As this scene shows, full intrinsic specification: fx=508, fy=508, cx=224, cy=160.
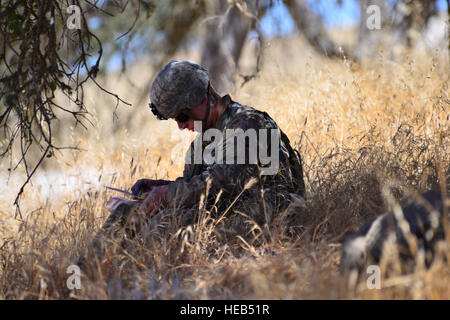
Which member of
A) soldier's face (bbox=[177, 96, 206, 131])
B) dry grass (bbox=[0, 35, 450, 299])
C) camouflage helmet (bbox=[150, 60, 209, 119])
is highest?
camouflage helmet (bbox=[150, 60, 209, 119])

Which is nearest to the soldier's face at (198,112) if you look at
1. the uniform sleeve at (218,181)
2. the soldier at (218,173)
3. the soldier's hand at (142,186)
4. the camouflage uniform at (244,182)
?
the soldier at (218,173)

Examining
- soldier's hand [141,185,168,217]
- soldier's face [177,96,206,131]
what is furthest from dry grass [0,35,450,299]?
soldier's face [177,96,206,131]

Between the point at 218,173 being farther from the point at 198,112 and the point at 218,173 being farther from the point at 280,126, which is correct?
the point at 280,126

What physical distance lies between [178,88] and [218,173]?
0.65 metres

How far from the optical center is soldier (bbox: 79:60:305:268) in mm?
3119

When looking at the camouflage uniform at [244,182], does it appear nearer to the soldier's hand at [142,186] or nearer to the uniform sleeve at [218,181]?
the uniform sleeve at [218,181]

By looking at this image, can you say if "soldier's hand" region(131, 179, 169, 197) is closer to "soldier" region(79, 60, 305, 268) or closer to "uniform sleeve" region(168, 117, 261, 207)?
"soldier" region(79, 60, 305, 268)

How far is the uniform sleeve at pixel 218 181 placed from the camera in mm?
3100

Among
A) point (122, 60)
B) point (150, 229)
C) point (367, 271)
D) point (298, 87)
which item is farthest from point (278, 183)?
point (122, 60)

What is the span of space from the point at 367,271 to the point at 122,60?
6.76m

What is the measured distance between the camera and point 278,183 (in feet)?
11.1

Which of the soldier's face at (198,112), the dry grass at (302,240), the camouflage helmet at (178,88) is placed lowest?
the dry grass at (302,240)

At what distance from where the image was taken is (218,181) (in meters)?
3.11

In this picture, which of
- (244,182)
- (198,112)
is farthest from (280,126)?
(244,182)
